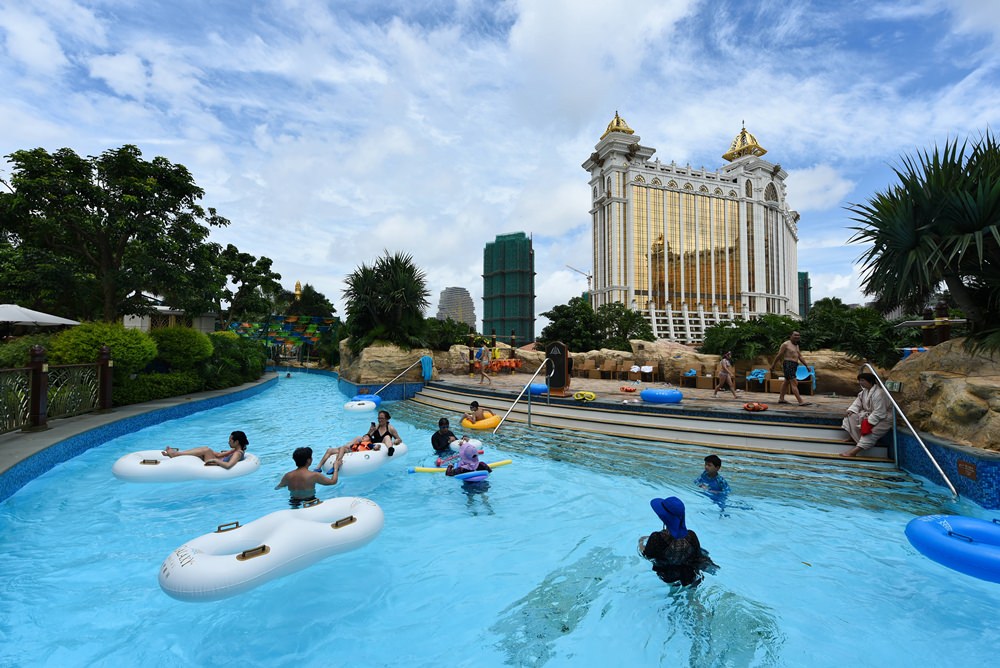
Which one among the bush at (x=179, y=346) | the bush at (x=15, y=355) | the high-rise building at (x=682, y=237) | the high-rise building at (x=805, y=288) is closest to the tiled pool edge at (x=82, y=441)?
the bush at (x=179, y=346)

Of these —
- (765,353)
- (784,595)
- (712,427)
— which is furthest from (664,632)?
(765,353)

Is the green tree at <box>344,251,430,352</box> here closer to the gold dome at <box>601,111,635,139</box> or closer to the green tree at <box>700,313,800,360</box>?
the green tree at <box>700,313,800,360</box>

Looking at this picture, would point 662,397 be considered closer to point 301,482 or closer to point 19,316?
point 301,482

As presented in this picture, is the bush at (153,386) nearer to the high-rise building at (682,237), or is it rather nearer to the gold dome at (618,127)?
the high-rise building at (682,237)

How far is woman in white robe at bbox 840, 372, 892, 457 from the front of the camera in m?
7.00

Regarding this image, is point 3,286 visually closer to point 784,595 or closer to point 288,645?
point 288,645

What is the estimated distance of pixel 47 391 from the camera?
9117 millimetres

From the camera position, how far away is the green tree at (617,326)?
1082 inches

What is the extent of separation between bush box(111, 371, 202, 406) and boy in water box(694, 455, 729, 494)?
1430cm

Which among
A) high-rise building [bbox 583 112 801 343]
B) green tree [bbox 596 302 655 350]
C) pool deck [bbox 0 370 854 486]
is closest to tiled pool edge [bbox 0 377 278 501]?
pool deck [bbox 0 370 854 486]

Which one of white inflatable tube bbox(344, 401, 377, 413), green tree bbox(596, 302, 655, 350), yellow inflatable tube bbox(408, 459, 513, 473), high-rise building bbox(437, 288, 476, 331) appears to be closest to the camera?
yellow inflatable tube bbox(408, 459, 513, 473)

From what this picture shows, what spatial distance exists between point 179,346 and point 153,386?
1693 millimetres

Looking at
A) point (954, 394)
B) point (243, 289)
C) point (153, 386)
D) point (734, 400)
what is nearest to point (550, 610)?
point (954, 394)

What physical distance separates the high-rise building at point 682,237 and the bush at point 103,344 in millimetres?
58314
